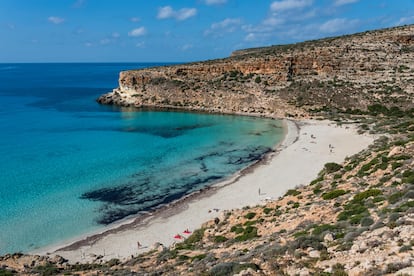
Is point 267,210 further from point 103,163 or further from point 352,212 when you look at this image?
point 103,163

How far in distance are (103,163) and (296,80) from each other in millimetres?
49967

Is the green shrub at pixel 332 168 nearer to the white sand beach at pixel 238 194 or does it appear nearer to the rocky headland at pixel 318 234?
the rocky headland at pixel 318 234

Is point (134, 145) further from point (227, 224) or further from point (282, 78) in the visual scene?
point (282, 78)

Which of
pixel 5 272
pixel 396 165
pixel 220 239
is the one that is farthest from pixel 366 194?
pixel 5 272

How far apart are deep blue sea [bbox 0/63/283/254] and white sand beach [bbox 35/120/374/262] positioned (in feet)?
7.23

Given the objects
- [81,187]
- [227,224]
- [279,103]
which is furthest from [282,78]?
[227,224]

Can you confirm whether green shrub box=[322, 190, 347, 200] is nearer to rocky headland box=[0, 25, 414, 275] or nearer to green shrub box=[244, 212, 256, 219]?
rocky headland box=[0, 25, 414, 275]

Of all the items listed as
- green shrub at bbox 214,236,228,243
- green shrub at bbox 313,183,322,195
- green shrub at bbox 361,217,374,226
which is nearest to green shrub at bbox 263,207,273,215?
green shrub at bbox 313,183,322,195

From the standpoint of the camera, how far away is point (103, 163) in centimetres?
4175

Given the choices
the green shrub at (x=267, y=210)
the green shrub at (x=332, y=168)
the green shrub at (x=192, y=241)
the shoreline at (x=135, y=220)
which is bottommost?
the shoreline at (x=135, y=220)

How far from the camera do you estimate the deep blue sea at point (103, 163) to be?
90.3 ft

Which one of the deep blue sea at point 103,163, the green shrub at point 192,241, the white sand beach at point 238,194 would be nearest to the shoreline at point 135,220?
the white sand beach at point 238,194

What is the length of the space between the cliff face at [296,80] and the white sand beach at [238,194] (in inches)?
834

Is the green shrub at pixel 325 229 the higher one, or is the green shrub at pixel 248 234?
the green shrub at pixel 325 229
